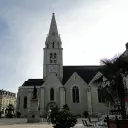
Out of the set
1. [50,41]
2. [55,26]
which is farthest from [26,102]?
[55,26]

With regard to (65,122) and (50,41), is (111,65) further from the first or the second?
(50,41)

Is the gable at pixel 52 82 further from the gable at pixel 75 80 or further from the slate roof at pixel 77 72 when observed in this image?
the gable at pixel 75 80

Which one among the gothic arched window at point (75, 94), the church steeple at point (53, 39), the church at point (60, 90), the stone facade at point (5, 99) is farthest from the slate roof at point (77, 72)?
the stone facade at point (5, 99)

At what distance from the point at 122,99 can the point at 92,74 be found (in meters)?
41.1

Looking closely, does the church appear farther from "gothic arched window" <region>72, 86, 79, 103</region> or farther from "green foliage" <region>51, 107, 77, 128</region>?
"green foliage" <region>51, 107, 77, 128</region>

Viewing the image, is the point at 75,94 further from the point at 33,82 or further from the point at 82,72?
the point at 33,82

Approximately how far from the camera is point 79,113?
5141 cm

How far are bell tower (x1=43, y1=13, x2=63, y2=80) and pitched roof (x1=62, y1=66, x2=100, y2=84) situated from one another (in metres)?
1.70

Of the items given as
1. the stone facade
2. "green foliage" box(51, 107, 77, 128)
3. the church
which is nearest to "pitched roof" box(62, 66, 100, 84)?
the church

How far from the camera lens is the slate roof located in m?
56.2

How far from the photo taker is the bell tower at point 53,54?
56625 mm

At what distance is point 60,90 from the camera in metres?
52.0

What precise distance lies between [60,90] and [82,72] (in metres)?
10.1

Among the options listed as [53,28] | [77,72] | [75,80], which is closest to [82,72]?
[77,72]
